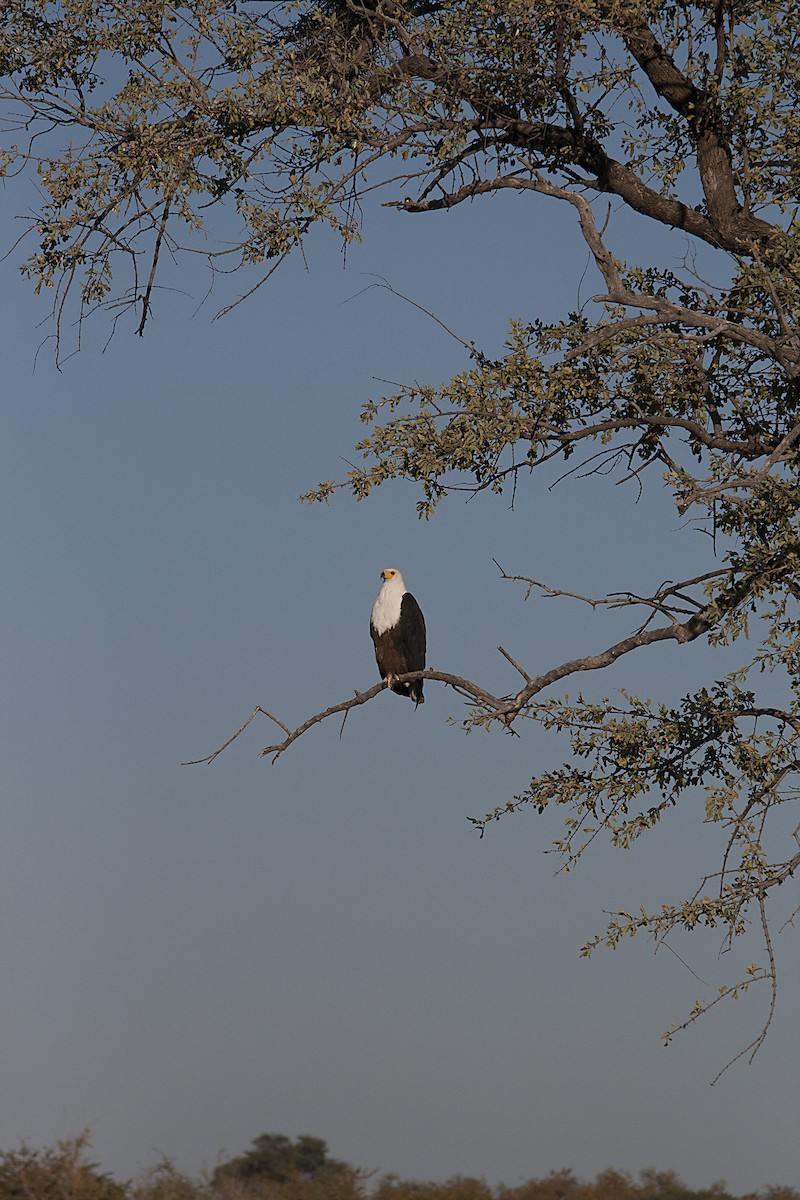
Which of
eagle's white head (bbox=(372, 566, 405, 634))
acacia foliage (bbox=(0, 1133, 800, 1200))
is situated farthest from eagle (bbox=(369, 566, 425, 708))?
acacia foliage (bbox=(0, 1133, 800, 1200))

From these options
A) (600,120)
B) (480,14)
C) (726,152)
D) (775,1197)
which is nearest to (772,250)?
(726,152)

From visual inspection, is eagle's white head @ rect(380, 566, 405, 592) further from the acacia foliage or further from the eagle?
the acacia foliage

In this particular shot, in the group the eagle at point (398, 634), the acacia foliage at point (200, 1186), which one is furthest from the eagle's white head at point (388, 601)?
the acacia foliage at point (200, 1186)

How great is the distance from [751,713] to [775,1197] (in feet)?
11.1

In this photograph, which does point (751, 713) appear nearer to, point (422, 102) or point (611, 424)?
point (611, 424)

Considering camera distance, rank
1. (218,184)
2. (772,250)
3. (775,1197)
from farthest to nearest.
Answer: (218,184), (772,250), (775,1197)

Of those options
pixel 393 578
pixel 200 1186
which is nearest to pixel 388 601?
pixel 393 578

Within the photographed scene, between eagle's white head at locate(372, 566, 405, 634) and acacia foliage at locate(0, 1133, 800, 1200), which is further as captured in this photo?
eagle's white head at locate(372, 566, 405, 634)

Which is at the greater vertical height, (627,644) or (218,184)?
(218,184)

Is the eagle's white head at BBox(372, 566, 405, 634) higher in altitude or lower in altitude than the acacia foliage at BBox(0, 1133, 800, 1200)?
higher

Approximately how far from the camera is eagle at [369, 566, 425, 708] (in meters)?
14.4

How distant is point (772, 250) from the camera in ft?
35.0

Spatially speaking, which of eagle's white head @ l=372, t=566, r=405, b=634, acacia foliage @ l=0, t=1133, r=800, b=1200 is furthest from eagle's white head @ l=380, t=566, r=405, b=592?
acacia foliage @ l=0, t=1133, r=800, b=1200

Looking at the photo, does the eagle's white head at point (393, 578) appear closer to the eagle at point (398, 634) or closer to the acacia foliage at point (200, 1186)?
the eagle at point (398, 634)
